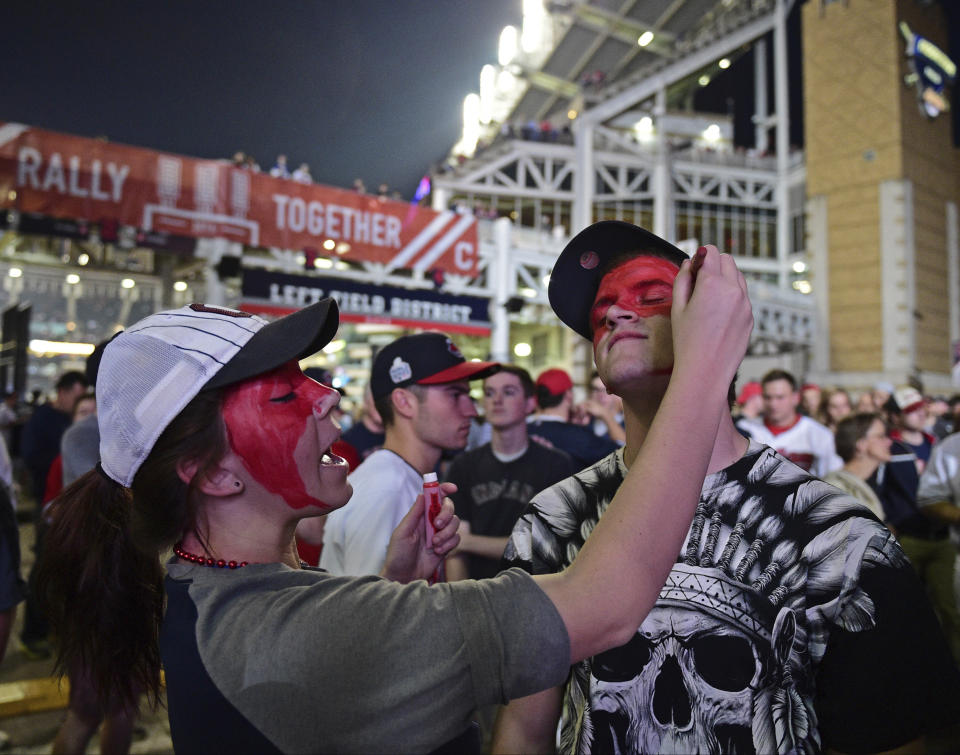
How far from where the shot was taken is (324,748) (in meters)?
1.02

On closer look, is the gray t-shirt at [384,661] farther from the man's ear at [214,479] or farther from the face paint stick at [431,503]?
the face paint stick at [431,503]

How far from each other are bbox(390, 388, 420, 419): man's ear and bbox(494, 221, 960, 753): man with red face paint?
5.81ft

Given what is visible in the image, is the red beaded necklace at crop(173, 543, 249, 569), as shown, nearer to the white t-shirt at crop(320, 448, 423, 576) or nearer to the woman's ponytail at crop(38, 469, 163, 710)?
the woman's ponytail at crop(38, 469, 163, 710)

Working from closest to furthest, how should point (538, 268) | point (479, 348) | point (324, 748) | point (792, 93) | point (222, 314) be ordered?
point (324, 748) < point (222, 314) < point (538, 268) < point (479, 348) < point (792, 93)

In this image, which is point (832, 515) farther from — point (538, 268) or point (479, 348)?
point (479, 348)

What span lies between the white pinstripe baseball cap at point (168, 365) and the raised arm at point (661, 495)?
26.2 inches

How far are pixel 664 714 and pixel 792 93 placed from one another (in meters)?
35.5

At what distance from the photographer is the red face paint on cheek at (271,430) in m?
1.29

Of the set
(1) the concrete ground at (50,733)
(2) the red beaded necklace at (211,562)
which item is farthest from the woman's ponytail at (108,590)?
(1) the concrete ground at (50,733)

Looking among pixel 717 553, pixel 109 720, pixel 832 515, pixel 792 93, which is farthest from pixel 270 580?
pixel 792 93

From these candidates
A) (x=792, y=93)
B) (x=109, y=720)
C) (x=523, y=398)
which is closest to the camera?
(x=109, y=720)

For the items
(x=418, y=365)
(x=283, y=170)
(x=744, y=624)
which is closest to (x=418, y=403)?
(x=418, y=365)

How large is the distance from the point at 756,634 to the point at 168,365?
1.43 meters

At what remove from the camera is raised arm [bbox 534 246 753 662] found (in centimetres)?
96
